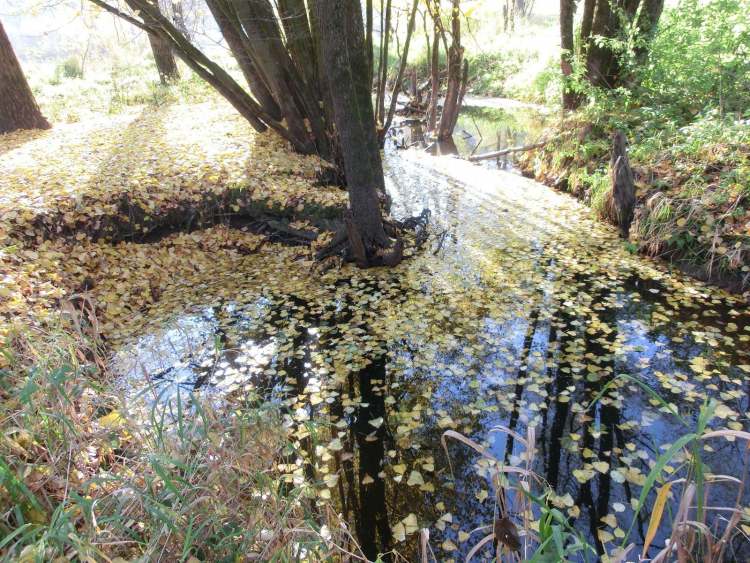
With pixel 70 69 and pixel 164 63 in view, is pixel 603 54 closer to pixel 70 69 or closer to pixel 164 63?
pixel 164 63

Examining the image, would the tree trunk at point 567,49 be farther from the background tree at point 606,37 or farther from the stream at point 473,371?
the stream at point 473,371

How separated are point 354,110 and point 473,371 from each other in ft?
10.7

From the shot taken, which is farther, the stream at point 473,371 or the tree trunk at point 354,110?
the tree trunk at point 354,110

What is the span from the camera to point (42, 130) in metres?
9.20

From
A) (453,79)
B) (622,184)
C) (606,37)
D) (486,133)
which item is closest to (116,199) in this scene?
(622,184)

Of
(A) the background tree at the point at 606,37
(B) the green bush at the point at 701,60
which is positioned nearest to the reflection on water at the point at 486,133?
(A) the background tree at the point at 606,37

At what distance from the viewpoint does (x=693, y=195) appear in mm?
5238

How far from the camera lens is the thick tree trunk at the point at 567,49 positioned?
825cm

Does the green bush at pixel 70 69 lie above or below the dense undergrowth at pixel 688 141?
above

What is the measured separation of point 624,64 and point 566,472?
765 centimetres

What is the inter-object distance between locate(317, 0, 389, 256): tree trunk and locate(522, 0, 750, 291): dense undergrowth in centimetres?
361

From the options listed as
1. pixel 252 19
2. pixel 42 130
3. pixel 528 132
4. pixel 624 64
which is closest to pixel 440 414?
pixel 252 19

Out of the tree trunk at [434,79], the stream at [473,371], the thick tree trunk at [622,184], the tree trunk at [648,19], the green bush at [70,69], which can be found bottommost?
the stream at [473,371]

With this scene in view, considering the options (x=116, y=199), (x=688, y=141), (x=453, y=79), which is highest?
(x=453, y=79)
